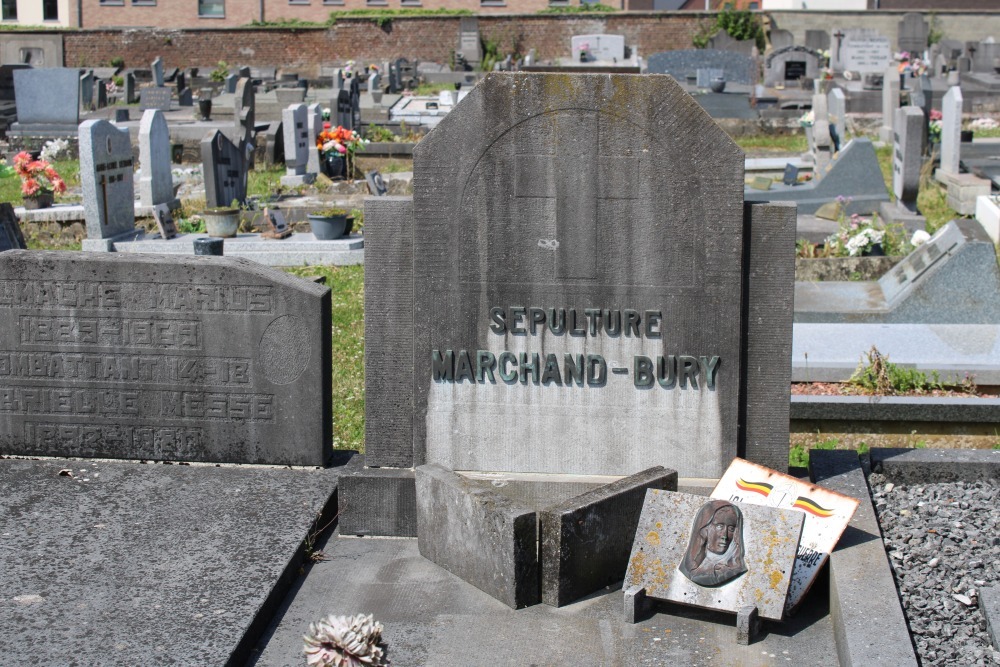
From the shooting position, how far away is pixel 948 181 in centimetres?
1666

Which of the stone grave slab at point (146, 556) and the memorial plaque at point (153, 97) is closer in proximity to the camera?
the stone grave slab at point (146, 556)

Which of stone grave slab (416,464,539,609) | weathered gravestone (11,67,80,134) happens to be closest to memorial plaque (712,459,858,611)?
stone grave slab (416,464,539,609)

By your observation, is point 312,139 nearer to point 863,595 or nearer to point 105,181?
point 105,181

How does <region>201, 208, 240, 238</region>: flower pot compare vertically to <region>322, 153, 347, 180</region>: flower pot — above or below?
below

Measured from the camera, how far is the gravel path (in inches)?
168

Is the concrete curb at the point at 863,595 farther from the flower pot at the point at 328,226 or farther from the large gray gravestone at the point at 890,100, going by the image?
the large gray gravestone at the point at 890,100

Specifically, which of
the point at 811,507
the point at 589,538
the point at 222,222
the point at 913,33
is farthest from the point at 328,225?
the point at 913,33

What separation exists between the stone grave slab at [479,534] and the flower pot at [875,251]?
7090 mm

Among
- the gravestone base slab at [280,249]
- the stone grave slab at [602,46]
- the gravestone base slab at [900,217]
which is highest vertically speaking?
the stone grave slab at [602,46]

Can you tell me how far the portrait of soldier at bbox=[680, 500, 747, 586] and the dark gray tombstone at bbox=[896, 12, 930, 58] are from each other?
3861cm

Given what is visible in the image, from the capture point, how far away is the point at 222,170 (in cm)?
1502

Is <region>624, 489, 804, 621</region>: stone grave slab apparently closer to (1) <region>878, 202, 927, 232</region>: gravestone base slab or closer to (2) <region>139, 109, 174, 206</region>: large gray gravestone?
(1) <region>878, 202, 927, 232</region>: gravestone base slab

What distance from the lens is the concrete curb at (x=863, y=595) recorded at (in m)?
4.10

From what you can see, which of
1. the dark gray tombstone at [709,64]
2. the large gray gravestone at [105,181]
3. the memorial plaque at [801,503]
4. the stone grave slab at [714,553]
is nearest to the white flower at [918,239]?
the memorial plaque at [801,503]
